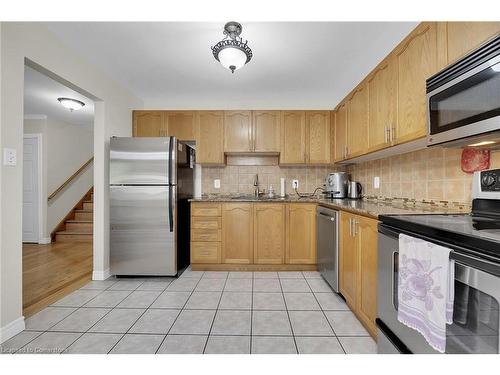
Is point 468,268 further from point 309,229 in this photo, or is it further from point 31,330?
point 31,330

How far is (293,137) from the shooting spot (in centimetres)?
323

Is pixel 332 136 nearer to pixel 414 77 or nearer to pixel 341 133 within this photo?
pixel 341 133

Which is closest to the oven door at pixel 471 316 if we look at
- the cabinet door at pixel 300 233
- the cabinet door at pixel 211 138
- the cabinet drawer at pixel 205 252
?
the cabinet door at pixel 300 233

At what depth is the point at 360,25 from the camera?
183cm

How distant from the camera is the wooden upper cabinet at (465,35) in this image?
3.53 feet

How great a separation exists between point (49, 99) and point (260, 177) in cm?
343

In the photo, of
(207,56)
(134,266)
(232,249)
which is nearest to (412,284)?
(232,249)

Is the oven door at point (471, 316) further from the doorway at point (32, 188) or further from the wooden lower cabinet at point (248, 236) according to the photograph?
the doorway at point (32, 188)

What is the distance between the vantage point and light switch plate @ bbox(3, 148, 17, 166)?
1523mm

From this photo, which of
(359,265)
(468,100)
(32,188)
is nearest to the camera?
(468,100)

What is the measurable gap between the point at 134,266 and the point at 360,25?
10.3ft

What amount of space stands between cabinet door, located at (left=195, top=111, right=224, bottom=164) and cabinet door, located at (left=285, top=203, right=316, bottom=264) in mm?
1221

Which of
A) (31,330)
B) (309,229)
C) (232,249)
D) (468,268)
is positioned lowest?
(31,330)

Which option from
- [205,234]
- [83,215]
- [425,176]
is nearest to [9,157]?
[205,234]
